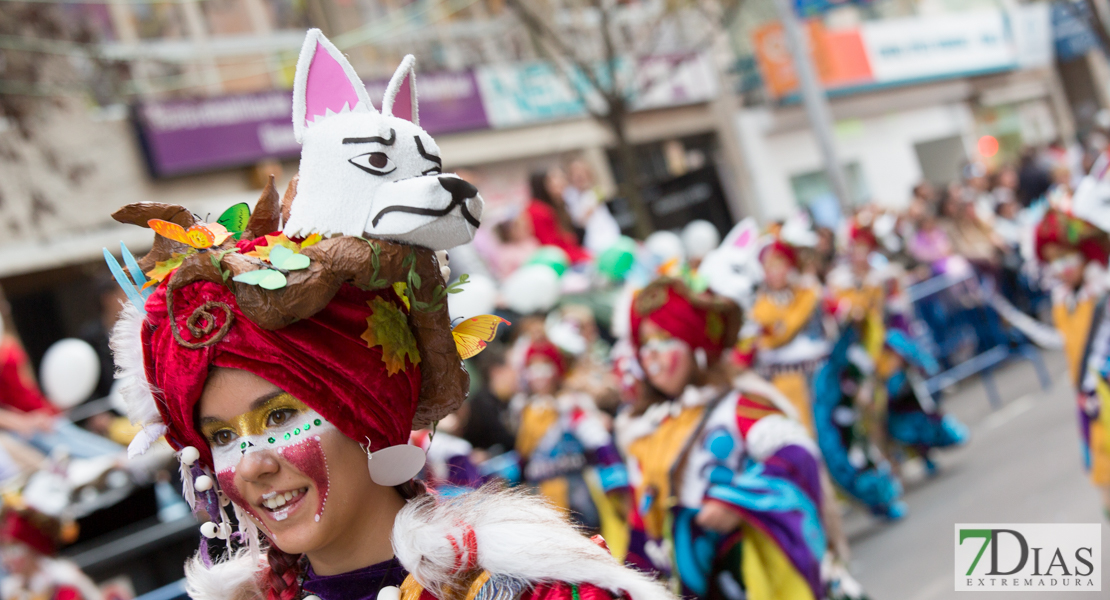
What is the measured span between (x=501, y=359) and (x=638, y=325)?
11.2ft

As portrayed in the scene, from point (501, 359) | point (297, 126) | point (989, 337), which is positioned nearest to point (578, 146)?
point (989, 337)

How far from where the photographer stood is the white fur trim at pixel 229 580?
7.02ft

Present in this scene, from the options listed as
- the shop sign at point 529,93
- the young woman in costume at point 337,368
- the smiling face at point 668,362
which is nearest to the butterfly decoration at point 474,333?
the young woman in costume at point 337,368

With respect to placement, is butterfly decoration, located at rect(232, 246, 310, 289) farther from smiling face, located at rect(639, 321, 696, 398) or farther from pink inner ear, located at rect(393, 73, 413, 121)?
smiling face, located at rect(639, 321, 696, 398)

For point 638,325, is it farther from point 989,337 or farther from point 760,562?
point 989,337

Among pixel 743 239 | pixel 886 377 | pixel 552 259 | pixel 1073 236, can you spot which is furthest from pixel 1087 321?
pixel 552 259

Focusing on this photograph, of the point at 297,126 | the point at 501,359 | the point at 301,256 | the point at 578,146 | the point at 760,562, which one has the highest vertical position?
the point at 578,146

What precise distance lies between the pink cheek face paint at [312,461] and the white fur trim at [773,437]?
247 cm

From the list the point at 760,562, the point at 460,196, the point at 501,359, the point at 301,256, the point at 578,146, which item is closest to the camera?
the point at 301,256

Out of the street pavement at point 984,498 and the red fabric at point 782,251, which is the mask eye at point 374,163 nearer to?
the street pavement at point 984,498

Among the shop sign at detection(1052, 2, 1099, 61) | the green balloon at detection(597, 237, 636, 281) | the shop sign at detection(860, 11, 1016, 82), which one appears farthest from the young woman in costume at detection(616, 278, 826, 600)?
the shop sign at detection(1052, 2, 1099, 61)

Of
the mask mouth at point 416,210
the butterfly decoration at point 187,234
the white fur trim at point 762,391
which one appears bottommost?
the white fur trim at point 762,391

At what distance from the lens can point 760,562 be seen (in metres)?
3.94

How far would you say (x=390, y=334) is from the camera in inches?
74.7
